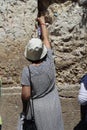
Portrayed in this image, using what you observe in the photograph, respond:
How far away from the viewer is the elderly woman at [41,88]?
5.57 meters

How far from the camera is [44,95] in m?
5.62

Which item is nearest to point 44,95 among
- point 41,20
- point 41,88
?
point 41,88

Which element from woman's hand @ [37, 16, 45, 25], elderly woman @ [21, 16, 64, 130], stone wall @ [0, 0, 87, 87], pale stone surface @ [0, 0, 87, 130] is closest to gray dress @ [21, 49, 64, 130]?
elderly woman @ [21, 16, 64, 130]

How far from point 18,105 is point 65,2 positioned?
1458 mm

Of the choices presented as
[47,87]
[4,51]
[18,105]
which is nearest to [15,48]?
[4,51]

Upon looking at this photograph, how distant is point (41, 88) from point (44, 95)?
0.28ft

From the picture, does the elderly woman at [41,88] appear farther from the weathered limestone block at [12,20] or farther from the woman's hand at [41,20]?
the weathered limestone block at [12,20]

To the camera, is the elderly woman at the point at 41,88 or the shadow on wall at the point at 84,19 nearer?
the elderly woman at the point at 41,88

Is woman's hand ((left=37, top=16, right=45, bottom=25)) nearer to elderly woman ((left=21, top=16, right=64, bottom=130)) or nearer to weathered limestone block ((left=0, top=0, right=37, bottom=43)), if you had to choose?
weathered limestone block ((left=0, top=0, right=37, bottom=43))

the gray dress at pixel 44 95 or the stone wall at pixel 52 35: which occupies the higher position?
the stone wall at pixel 52 35

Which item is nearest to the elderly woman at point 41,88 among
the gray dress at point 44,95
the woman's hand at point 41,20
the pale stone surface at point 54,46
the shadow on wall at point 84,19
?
the gray dress at point 44,95

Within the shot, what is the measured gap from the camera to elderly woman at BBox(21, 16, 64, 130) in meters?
5.57

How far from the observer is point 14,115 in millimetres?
6660

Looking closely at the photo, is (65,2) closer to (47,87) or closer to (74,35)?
(74,35)
